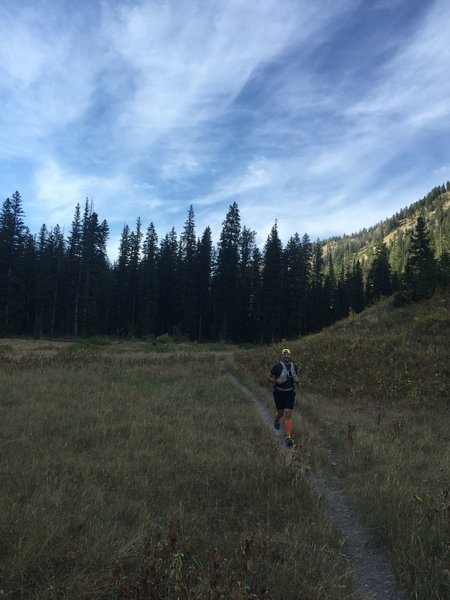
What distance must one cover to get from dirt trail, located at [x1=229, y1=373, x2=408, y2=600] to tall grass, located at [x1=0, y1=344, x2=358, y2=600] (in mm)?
193

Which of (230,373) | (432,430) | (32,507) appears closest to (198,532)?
(32,507)

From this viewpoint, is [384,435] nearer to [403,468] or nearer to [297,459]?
[403,468]

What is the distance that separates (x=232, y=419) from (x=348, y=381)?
7.88 metres

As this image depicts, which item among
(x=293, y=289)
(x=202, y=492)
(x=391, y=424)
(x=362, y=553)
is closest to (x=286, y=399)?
(x=391, y=424)

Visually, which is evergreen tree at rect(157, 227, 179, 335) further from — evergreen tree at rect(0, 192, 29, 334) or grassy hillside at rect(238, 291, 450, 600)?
grassy hillside at rect(238, 291, 450, 600)

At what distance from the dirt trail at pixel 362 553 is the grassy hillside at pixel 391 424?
129 mm

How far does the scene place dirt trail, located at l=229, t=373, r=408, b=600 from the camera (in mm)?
4012

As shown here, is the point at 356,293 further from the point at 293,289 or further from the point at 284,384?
the point at 284,384

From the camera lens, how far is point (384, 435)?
936 centimetres

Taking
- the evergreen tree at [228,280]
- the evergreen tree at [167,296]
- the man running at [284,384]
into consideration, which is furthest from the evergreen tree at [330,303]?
the man running at [284,384]

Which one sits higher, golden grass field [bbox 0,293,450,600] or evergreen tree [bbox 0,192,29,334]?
evergreen tree [bbox 0,192,29,334]

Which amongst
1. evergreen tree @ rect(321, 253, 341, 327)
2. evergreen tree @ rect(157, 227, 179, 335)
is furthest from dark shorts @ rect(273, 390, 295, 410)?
evergreen tree @ rect(321, 253, 341, 327)

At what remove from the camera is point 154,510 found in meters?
5.39

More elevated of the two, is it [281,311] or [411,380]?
[281,311]
